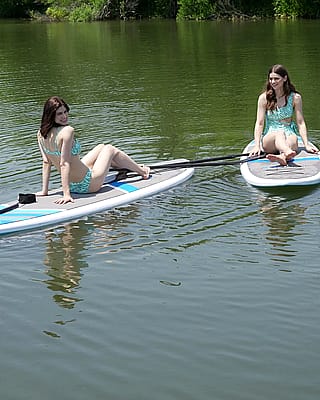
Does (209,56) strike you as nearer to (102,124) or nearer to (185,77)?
(185,77)

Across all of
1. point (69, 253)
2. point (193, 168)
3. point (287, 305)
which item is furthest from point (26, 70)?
point (287, 305)

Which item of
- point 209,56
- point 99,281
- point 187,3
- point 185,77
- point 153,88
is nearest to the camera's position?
point 99,281

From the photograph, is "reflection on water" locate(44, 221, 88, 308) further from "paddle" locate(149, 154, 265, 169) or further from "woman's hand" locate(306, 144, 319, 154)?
"woman's hand" locate(306, 144, 319, 154)

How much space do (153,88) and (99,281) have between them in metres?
12.1

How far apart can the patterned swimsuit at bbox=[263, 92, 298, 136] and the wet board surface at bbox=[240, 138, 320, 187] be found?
0.34 meters

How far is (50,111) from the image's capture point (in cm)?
850

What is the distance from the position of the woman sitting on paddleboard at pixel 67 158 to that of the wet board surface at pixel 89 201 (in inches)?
5.1

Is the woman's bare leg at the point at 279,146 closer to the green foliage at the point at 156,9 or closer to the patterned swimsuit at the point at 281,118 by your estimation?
the patterned swimsuit at the point at 281,118

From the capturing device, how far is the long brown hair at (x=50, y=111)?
27.7 feet

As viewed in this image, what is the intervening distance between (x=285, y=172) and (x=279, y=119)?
1016mm

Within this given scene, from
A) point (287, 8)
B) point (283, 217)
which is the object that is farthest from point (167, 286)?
point (287, 8)

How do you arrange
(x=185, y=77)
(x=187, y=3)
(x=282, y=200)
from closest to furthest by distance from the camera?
(x=282, y=200) → (x=185, y=77) → (x=187, y=3)

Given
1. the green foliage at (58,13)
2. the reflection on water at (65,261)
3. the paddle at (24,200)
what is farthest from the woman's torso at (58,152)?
the green foliage at (58,13)

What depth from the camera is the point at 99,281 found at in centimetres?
693
